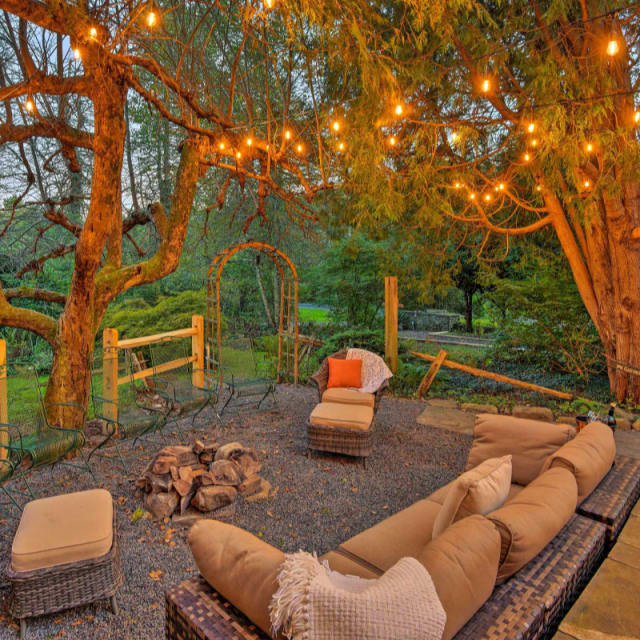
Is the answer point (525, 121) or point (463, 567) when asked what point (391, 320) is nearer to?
point (525, 121)

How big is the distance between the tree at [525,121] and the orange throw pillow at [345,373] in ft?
5.69

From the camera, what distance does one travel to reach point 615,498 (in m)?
2.00

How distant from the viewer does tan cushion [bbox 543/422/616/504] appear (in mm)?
1973

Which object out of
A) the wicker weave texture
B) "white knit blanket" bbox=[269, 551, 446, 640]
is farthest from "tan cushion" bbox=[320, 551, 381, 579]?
the wicker weave texture

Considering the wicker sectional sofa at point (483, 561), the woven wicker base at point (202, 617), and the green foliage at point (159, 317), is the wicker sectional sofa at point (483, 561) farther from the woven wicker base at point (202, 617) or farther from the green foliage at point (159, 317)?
the green foliage at point (159, 317)

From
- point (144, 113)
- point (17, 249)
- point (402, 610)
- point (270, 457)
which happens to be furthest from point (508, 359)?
point (17, 249)

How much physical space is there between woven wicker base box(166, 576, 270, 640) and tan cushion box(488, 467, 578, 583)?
0.81 meters

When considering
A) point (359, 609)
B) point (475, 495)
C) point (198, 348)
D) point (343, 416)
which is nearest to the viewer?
point (359, 609)

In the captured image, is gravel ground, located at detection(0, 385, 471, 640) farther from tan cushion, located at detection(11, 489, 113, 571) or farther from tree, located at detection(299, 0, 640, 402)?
tree, located at detection(299, 0, 640, 402)

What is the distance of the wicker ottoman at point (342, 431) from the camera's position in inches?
155

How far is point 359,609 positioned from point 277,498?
2.52 m

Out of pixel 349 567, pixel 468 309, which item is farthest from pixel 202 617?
pixel 468 309

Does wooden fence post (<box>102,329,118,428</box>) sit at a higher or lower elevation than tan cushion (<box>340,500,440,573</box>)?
higher

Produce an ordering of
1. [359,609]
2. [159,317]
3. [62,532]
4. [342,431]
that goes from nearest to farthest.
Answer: [359,609] → [62,532] → [342,431] → [159,317]
